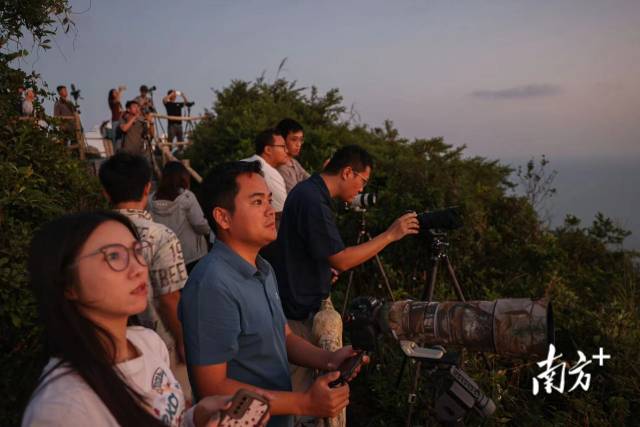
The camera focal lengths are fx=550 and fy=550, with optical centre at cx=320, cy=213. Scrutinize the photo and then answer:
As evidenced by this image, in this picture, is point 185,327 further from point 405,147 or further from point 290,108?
point 290,108

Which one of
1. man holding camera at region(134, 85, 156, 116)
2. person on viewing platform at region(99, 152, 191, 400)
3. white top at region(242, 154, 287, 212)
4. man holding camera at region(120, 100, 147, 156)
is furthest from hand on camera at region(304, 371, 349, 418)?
man holding camera at region(134, 85, 156, 116)

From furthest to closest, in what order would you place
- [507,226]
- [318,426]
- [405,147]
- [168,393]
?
[405,147], [507,226], [318,426], [168,393]

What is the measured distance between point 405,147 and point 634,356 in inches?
186

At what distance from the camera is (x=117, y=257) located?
1.54 m

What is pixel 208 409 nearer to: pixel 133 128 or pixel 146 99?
pixel 133 128

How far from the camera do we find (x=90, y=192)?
5.34 metres

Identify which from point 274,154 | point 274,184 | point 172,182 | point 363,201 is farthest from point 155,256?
point 274,154

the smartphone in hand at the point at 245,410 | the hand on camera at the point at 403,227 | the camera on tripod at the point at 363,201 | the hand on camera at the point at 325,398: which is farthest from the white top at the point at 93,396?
the camera on tripod at the point at 363,201

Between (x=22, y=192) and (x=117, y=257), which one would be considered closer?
(x=117, y=257)

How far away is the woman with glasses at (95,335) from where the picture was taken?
1355 millimetres

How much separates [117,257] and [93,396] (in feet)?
1.23

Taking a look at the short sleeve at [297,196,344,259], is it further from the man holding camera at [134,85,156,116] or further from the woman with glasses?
the man holding camera at [134,85,156,116]

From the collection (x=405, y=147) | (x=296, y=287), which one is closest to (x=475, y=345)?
(x=296, y=287)

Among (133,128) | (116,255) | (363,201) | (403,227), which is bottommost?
(403,227)
